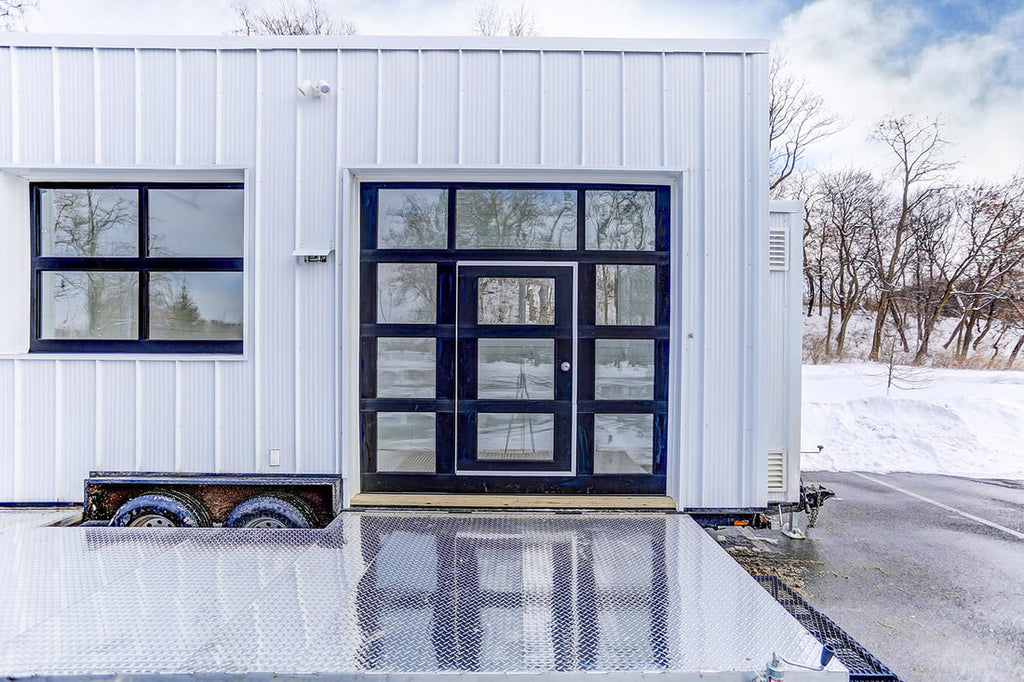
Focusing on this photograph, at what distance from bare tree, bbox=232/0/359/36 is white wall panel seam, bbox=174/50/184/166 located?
11684 millimetres

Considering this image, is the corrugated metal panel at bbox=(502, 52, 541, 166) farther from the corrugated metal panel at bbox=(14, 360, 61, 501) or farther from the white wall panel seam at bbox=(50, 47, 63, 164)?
the corrugated metal panel at bbox=(14, 360, 61, 501)

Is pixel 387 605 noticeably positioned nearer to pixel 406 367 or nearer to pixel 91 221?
pixel 406 367

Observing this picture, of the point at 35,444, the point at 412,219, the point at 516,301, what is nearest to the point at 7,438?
the point at 35,444

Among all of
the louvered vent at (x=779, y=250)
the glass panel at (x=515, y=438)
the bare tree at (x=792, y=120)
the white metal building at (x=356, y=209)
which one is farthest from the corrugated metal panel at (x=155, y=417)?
the bare tree at (x=792, y=120)

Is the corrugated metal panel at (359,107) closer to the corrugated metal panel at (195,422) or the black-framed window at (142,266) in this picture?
the black-framed window at (142,266)

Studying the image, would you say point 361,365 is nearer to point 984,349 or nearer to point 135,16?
point 135,16

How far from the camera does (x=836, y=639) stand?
6.89 feet

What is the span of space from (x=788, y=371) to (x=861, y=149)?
17.9 metres

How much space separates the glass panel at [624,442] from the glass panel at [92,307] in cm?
318

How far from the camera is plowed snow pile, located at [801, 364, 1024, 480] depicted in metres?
6.68

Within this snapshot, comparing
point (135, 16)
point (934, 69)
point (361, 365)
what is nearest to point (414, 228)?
point (361, 365)

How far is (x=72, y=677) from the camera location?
152 centimetres

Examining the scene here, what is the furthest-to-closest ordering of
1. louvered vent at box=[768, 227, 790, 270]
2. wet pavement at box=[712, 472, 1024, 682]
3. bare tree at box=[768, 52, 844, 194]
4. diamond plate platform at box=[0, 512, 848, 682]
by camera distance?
bare tree at box=[768, 52, 844, 194], louvered vent at box=[768, 227, 790, 270], wet pavement at box=[712, 472, 1024, 682], diamond plate platform at box=[0, 512, 848, 682]

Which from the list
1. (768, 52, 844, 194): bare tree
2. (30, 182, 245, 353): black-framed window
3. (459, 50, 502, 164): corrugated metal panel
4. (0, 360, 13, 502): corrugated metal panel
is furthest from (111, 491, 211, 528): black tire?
(768, 52, 844, 194): bare tree
